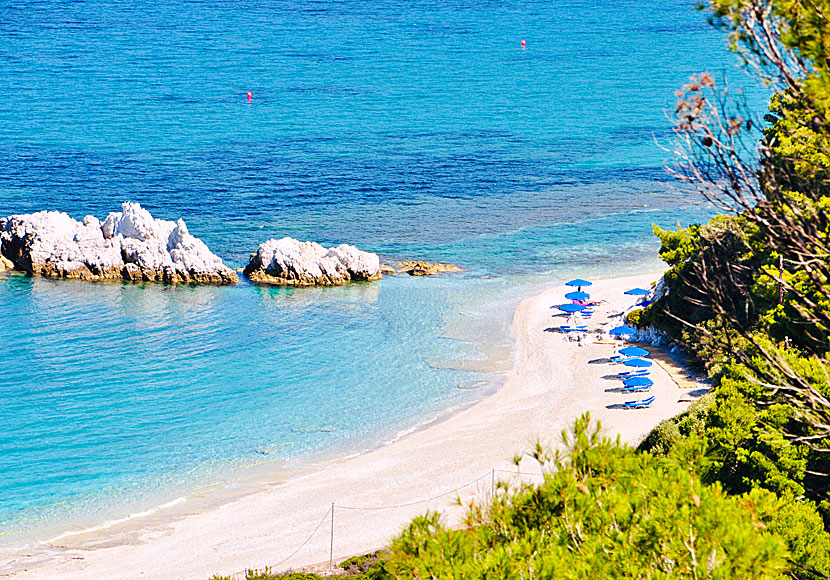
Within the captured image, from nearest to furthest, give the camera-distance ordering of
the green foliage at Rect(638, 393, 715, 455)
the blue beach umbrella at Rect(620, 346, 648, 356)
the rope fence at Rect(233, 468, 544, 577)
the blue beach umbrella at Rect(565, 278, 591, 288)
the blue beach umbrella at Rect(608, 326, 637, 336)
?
the green foliage at Rect(638, 393, 715, 455) < the rope fence at Rect(233, 468, 544, 577) < the blue beach umbrella at Rect(620, 346, 648, 356) < the blue beach umbrella at Rect(608, 326, 637, 336) < the blue beach umbrella at Rect(565, 278, 591, 288)

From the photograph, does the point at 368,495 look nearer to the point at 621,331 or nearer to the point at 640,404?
the point at 640,404

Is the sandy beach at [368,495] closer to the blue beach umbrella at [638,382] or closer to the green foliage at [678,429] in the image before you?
the blue beach umbrella at [638,382]

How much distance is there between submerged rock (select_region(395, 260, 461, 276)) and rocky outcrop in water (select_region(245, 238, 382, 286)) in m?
2.23

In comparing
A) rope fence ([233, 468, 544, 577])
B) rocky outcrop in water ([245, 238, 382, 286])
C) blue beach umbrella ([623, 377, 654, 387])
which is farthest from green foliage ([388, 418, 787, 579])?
rocky outcrop in water ([245, 238, 382, 286])

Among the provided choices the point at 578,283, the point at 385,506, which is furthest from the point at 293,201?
the point at 385,506

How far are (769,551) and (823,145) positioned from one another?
4306 millimetres

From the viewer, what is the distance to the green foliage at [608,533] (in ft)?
29.0

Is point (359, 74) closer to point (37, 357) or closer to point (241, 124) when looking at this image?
point (241, 124)

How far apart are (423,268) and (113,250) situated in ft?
60.8

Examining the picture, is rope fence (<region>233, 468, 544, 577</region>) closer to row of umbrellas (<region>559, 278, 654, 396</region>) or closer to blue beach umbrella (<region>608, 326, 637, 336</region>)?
row of umbrellas (<region>559, 278, 654, 396</region>)

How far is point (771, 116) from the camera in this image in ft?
128

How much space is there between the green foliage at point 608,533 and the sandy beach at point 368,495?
740 cm

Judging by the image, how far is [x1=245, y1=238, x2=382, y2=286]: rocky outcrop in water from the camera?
51719 millimetres

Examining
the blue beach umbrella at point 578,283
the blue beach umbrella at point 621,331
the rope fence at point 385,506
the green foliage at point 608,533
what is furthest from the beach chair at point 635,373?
the green foliage at point 608,533
